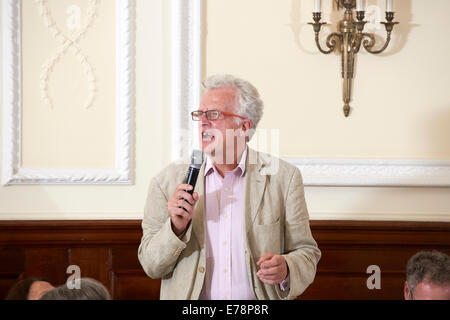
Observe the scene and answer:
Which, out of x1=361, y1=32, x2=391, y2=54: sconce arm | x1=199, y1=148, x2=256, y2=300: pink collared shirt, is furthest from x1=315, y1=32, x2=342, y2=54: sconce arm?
x1=199, y1=148, x2=256, y2=300: pink collared shirt

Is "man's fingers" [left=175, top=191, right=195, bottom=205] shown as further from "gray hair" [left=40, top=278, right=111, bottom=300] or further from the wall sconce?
the wall sconce

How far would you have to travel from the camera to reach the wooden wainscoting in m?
3.08

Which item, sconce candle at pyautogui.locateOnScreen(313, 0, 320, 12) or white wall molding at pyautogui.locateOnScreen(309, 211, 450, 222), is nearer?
sconce candle at pyautogui.locateOnScreen(313, 0, 320, 12)

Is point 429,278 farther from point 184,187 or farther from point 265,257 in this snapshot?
point 184,187

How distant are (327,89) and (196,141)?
2.45 feet

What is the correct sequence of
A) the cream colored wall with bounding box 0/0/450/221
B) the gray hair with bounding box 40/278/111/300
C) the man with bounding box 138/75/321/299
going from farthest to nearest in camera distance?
the cream colored wall with bounding box 0/0/450/221 < the man with bounding box 138/75/321/299 < the gray hair with bounding box 40/278/111/300

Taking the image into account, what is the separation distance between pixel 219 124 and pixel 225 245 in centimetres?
45

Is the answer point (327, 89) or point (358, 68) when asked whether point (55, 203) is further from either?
point (358, 68)

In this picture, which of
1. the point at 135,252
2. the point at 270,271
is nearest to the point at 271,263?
the point at 270,271

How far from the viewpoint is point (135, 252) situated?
3.14 meters

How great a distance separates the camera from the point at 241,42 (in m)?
3.11

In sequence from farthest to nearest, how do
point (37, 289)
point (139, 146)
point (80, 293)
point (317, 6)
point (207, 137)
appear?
1. point (139, 146)
2. point (317, 6)
3. point (207, 137)
4. point (37, 289)
5. point (80, 293)

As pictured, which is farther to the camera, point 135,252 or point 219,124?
point 135,252
